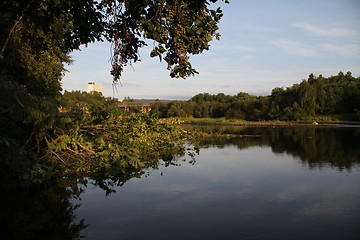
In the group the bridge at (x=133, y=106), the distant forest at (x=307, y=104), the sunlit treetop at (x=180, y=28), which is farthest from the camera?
the distant forest at (x=307, y=104)

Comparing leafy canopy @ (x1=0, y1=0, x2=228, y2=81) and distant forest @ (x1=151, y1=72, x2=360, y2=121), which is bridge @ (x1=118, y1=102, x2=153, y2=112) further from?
leafy canopy @ (x1=0, y1=0, x2=228, y2=81)

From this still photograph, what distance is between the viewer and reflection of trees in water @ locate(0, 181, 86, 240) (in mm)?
4688

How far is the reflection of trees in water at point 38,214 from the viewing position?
4.69 m

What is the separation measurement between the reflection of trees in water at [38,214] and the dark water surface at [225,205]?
2.0 inches

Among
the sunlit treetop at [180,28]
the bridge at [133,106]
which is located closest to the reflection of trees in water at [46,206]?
the sunlit treetop at [180,28]

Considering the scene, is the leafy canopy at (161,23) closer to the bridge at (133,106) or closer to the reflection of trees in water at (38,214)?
the reflection of trees in water at (38,214)

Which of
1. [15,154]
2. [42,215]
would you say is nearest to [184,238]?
[42,215]

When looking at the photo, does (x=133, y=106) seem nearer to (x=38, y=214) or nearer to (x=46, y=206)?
(x=46, y=206)

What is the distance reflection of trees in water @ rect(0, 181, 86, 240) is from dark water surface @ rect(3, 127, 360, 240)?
5 centimetres

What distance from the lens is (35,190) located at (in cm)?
697

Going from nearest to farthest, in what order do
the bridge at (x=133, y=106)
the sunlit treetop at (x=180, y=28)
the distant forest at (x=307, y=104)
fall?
the sunlit treetop at (x=180, y=28) → the bridge at (x=133, y=106) → the distant forest at (x=307, y=104)

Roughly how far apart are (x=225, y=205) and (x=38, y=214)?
11.7ft

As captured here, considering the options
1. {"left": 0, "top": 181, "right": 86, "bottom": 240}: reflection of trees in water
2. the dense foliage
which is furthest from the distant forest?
{"left": 0, "top": 181, "right": 86, "bottom": 240}: reflection of trees in water

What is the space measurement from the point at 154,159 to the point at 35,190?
5.31 m
